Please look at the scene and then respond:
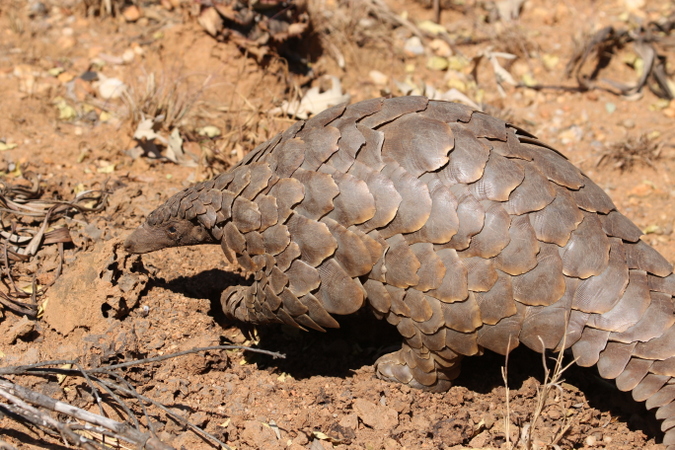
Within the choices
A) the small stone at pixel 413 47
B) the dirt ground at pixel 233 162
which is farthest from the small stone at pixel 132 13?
the small stone at pixel 413 47

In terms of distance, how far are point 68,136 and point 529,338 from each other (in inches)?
174

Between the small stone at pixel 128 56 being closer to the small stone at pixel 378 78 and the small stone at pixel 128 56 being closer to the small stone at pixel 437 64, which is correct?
the small stone at pixel 378 78

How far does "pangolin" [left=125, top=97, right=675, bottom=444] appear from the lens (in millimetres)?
3230

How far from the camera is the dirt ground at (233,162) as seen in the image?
367cm

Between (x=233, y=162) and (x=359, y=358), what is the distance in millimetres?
2140

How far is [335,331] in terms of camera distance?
4426 mm

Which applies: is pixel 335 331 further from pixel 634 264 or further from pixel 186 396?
pixel 634 264

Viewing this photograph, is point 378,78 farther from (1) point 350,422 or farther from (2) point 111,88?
(1) point 350,422

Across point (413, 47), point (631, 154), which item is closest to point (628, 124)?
point (631, 154)

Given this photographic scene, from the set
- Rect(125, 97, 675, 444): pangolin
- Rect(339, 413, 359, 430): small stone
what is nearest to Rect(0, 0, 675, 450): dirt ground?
Rect(339, 413, 359, 430): small stone

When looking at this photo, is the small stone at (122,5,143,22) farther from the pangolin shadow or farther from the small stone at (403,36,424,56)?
the pangolin shadow

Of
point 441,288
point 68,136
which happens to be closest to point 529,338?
point 441,288

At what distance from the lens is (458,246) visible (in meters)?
3.22

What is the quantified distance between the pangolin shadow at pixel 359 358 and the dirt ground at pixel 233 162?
14 millimetres
